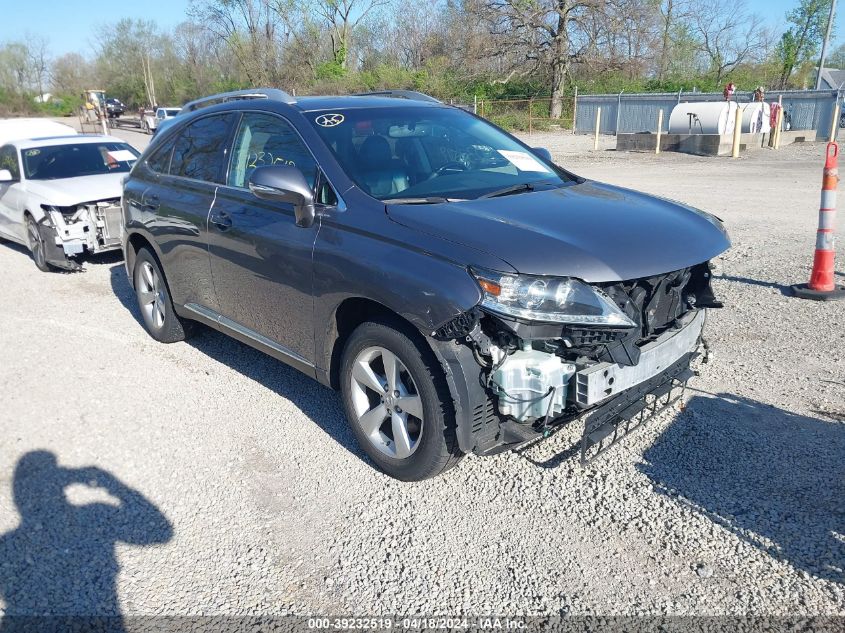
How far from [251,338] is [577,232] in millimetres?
2296

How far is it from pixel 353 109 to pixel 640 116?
34.1 m

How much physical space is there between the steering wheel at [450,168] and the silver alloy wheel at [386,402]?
118 cm

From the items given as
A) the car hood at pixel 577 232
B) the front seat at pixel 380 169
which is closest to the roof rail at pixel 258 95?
the front seat at pixel 380 169

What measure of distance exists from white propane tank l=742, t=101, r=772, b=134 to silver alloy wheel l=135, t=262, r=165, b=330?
23632mm

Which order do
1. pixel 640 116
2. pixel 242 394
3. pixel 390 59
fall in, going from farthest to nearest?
pixel 390 59
pixel 640 116
pixel 242 394

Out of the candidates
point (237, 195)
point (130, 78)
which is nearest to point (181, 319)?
point (237, 195)

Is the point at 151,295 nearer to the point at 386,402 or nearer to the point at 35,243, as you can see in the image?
the point at 386,402

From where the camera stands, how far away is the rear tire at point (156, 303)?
18.8ft

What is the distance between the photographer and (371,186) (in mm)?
3805

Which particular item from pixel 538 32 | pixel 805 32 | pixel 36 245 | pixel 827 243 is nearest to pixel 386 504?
pixel 827 243

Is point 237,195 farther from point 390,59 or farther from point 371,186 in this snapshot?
point 390,59

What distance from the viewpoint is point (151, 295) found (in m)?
6.00

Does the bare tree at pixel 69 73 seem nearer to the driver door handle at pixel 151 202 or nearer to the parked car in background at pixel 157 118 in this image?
the parked car in background at pixel 157 118

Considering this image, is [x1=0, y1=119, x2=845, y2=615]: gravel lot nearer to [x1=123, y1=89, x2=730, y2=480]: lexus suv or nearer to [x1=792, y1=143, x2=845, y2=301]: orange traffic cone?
[x1=123, y1=89, x2=730, y2=480]: lexus suv
